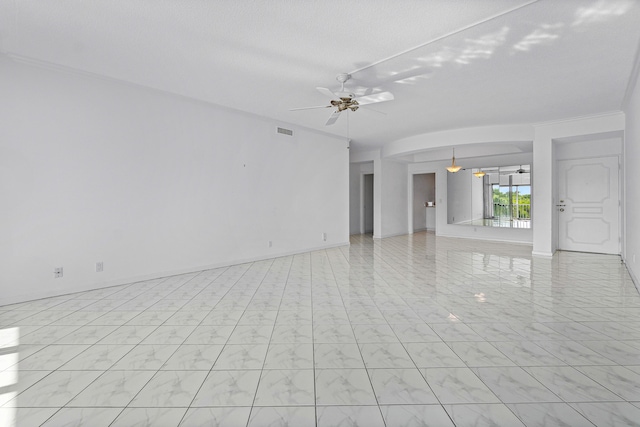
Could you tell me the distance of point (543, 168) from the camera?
662 centimetres

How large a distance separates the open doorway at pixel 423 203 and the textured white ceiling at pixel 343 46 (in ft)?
22.5

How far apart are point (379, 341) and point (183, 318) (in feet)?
6.49

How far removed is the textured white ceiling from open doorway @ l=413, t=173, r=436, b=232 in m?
6.85

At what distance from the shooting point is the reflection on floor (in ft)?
29.1

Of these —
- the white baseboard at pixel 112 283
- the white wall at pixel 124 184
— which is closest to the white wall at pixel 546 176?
the white wall at pixel 124 184

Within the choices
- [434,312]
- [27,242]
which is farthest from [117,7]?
[434,312]

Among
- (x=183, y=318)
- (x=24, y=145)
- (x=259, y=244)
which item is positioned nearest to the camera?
(x=183, y=318)

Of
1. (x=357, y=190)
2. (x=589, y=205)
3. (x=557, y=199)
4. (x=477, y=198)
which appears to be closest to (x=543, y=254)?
(x=557, y=199)

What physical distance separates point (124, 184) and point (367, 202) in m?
8.49

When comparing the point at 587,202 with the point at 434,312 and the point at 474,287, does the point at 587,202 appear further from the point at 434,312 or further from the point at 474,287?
the point at 434,312

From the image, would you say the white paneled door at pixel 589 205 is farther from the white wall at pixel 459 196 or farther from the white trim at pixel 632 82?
the white wall at pixel 459 196

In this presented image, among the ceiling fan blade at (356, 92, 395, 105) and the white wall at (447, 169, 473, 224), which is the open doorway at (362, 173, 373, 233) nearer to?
the white wall at (447, 169, 473, 224)

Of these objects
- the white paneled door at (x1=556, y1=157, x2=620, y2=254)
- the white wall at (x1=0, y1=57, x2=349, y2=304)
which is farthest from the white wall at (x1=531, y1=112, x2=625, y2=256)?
the white wall at (x1=0, y1=57, x2=349, y2=304)

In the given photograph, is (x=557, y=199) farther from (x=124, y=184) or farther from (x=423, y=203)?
(x=124, y=184)
